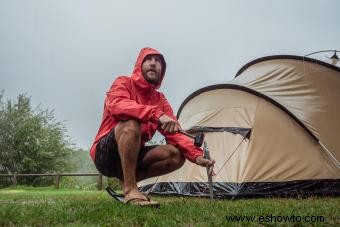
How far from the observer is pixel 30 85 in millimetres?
77312

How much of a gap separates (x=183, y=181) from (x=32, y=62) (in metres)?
64.8

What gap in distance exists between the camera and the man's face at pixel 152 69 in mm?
4316

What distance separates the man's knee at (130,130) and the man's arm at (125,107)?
0.19ft

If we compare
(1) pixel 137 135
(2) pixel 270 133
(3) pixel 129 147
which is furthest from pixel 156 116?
(2) pixel 270 133

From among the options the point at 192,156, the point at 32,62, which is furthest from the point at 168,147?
the point at 32,62

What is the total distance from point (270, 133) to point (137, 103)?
148 inches

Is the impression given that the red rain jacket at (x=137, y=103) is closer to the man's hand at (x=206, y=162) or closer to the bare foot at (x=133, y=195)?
the man's hand at (x=206, y=162)

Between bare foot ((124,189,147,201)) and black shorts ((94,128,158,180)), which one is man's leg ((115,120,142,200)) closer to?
bare foot ((124,189,147,201))

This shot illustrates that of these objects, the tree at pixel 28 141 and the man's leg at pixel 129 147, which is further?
the tree at pixel 28 141

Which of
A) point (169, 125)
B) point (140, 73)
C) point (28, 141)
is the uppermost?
point (140, 73)

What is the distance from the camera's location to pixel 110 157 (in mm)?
4176

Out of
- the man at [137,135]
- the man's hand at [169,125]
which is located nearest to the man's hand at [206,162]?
the man at [137,135]

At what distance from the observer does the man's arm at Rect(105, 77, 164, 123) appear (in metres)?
3.73

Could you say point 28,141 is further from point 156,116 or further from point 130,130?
point 156,116
